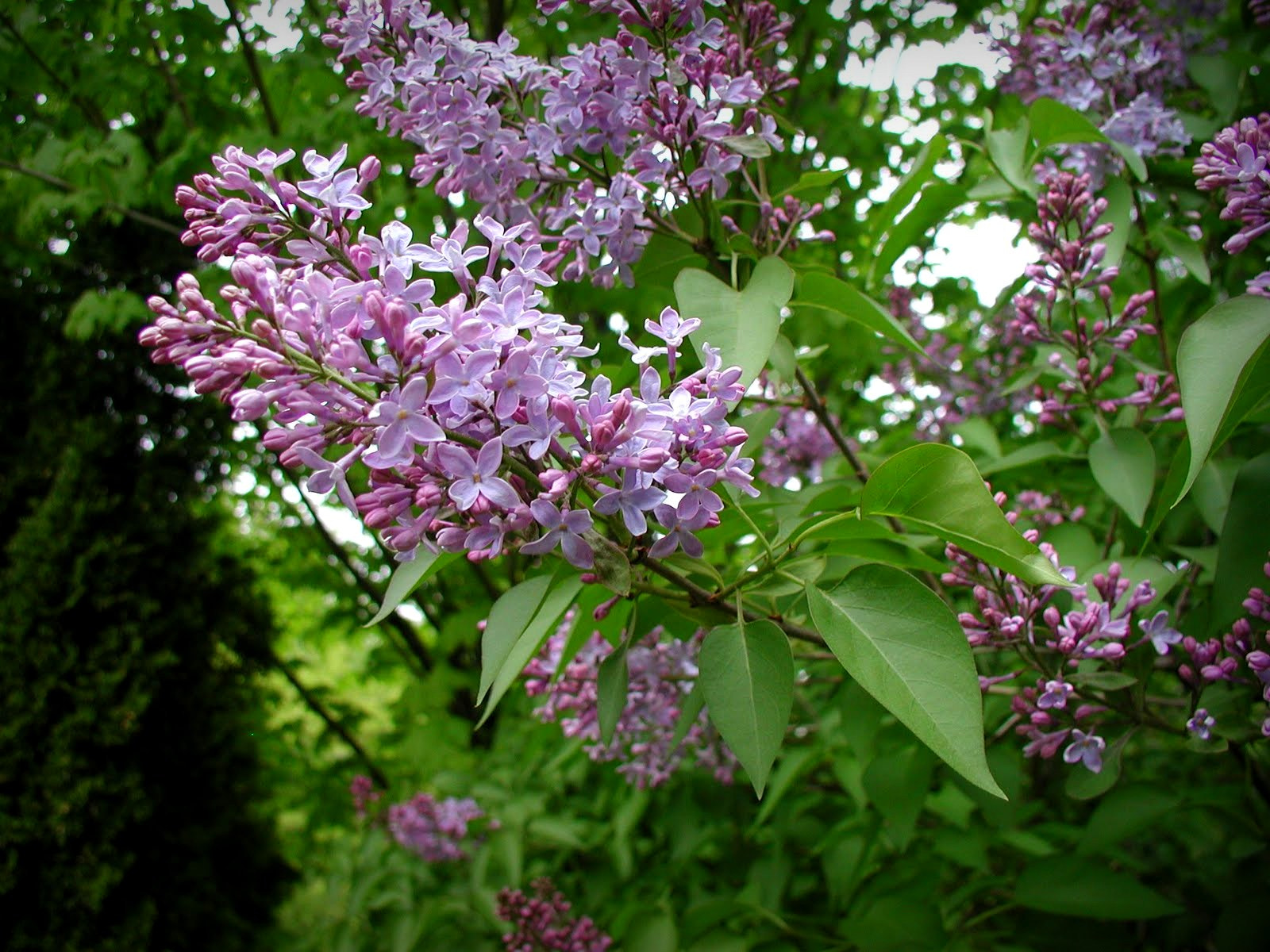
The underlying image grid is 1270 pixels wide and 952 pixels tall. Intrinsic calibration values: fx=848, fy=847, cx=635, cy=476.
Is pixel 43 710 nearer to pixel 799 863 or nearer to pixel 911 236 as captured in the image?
pixel 799 863

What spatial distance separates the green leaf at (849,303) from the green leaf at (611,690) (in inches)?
23.1

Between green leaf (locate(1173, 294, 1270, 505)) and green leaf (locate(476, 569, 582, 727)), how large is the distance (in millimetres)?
716

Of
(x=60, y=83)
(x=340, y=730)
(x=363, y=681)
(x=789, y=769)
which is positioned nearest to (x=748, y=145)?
(x=789, y=769)

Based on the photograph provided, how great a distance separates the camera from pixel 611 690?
114 centimetres

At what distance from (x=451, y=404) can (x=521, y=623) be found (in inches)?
11.1

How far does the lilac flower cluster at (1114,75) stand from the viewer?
69.6 inches

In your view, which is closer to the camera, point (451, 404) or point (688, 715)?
point (451, 404)

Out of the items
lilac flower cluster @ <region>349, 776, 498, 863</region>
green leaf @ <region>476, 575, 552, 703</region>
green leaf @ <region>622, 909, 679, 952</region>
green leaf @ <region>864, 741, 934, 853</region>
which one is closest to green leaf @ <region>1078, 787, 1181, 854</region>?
green leaf @ <region>864, 741, 934, 853</region>

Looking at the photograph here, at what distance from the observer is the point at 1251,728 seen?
50.6 inches

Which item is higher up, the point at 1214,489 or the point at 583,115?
the point at 583,115

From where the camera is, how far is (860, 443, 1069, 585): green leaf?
3.04 feet

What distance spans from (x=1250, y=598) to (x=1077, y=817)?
2.09 meters

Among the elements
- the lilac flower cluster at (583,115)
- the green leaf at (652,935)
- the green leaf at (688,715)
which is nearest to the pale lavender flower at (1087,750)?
the green leaf at (688,715)

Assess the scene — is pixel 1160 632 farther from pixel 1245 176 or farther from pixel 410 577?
pixel 410 577
